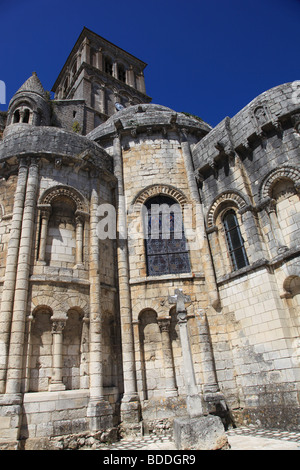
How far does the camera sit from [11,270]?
28.7 ft

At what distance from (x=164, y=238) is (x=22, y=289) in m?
5.07

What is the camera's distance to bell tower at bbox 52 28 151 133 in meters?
25.3

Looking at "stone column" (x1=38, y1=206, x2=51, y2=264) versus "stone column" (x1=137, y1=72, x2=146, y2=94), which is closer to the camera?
"stone column" (x1=38, y1=206, x2=51, y2=264)

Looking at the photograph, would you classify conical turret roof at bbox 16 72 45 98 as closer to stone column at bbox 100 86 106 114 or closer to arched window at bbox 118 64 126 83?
stone column at bbox 100 86 106 114

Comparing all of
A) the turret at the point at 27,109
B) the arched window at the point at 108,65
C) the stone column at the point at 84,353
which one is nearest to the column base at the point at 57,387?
the stone column at the point at 84,353

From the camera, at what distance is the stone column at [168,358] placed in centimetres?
911

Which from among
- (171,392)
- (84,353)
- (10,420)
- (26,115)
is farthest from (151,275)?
(26,115)

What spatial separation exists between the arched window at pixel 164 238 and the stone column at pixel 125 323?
88 cm

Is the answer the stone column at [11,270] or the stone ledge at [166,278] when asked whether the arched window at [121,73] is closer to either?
the stone column at [11,270]

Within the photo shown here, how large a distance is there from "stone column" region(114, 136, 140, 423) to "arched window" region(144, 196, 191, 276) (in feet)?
2.90

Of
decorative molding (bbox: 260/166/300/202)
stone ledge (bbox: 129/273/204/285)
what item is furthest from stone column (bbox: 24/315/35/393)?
decorative molding (bbox: 260/166/300/202)

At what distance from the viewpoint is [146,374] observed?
941 cm

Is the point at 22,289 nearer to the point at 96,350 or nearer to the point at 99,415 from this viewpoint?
the point at 96,350
